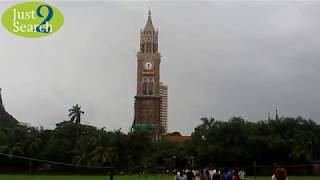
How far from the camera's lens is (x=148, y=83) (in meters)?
136

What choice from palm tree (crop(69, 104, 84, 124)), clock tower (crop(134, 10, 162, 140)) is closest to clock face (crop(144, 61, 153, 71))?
clock tower (crop(134, 10, 162, 140))

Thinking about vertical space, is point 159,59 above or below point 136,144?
above

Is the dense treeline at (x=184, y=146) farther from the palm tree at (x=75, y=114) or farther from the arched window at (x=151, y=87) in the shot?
the arched window at (x=151, y=87)

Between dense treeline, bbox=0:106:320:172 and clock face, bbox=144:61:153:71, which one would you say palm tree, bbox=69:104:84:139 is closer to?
dense treeline, bbox=0:106:320:172

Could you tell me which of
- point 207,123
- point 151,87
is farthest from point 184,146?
point 151,87

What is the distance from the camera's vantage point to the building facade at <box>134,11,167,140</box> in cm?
13300

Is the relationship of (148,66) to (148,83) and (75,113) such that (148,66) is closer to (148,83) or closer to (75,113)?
(148,83)

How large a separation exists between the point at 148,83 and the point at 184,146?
5376cm

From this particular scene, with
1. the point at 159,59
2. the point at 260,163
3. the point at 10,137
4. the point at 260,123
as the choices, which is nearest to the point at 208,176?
the point at 260,163

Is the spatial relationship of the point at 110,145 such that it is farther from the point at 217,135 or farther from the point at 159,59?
the point at 159,59

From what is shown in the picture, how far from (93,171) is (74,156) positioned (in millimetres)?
5836

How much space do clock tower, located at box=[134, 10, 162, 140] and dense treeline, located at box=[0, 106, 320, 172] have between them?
4583 centimetres

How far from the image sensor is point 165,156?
8356 centimetres

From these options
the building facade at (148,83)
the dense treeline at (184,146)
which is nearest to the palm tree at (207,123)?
the dense treeline at (184,146)
